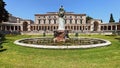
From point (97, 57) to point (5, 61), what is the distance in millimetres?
8639

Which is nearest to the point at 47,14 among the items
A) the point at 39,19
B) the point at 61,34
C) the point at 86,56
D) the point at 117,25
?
the point at 39,19

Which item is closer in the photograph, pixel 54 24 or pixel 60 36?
pixel 60 36

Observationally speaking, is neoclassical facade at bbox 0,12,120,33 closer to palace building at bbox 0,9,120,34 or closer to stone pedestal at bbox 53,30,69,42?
palace building at bbox 0,9,120,34

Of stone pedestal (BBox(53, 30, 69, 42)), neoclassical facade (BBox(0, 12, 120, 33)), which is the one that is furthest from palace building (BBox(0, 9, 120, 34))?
stone pedestal (BBox(53, 30, 69, 42))

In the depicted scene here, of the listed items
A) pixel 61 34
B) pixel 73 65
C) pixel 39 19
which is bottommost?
pixel 73 65

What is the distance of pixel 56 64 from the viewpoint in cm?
1530

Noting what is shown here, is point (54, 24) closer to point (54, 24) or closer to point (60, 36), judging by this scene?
point (54, 24)

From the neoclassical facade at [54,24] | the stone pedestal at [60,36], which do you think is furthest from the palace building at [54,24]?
the stone pedestal at [60,36]

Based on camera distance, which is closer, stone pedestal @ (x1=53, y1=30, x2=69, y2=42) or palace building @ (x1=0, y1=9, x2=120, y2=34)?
stone pedestal @ (x1=53, y1=30, x2=69, y2=42)

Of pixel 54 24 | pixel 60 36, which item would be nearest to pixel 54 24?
pixel 54 24

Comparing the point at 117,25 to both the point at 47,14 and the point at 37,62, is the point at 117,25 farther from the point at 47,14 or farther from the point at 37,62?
the point at 37,62

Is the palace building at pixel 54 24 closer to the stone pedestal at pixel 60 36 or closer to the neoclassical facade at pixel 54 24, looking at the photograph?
the neoclassical facade at pixel 54 24

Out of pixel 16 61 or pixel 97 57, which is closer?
pixel 16 61

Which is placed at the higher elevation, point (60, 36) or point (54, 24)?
point (54, 24)
